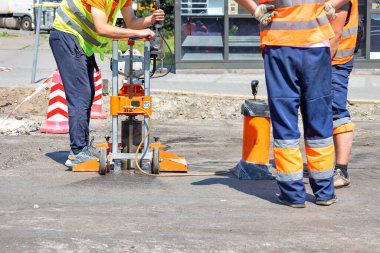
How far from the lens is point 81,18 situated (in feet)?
29.0

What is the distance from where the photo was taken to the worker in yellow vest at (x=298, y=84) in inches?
271

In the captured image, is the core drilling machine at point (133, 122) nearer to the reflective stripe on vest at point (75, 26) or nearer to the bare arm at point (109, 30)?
the bare arm at point (109, 30)

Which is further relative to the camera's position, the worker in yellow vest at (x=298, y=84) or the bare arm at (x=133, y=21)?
the bare arm at (x=133, y=21)

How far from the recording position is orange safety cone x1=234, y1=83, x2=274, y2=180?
8375 mm

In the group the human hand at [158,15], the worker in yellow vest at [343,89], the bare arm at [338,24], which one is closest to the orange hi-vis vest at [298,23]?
the bare arm at [338,24]

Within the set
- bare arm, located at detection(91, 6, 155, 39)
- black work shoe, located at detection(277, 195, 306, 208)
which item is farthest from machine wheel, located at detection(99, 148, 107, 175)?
black work shoe, located at detection(277, 195, 306, 208)

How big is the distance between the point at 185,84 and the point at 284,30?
1010 centimetres

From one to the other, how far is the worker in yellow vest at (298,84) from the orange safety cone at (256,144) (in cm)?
123

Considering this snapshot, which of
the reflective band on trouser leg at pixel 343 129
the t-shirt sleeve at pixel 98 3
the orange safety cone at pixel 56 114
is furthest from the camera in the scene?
the orange safety cone at pixel 56 114

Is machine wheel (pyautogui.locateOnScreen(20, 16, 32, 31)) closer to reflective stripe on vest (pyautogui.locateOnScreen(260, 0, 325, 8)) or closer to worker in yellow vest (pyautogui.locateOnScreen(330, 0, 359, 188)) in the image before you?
worker in yellow vest (pyautogui.locateOnScreen(330, 0, 359, 188))

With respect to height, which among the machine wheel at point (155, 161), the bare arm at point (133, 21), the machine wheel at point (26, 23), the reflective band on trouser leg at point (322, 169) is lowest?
the machine wheel at point (155, 161)

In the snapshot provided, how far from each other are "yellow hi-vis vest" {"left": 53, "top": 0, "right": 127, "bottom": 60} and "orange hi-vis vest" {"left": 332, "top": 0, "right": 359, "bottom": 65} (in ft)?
7.16

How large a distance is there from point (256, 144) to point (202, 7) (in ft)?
36.0

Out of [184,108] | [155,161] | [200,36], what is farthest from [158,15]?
[200,36]
